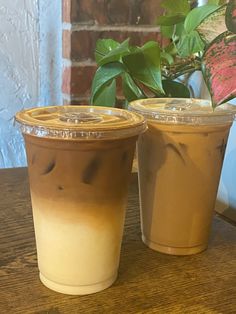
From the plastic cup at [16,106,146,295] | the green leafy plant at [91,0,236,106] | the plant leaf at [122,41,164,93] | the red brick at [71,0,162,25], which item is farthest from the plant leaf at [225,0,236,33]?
the red brick at [71,0,162,25]

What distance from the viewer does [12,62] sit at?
1200mm

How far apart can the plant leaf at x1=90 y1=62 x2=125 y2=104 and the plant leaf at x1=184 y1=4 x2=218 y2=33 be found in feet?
0.38

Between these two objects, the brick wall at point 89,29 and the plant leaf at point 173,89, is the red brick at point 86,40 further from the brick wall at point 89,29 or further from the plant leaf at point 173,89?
the plant leaf at point 173,89

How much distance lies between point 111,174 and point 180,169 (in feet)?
0.45

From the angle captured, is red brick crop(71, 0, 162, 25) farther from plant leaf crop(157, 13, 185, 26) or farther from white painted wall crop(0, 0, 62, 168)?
plant leaf crop(157, 13, 185, 26)

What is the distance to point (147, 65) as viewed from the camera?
71 centimetres

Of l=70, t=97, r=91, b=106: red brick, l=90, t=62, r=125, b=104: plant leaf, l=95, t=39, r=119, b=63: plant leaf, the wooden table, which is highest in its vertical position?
l=95, t=39, r=119, b=63: plant leaf

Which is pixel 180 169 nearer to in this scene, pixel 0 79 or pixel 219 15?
pixel 219 15

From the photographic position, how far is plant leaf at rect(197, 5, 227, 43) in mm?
485

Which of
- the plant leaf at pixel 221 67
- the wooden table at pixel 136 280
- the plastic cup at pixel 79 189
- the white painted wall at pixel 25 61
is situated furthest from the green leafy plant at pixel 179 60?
the white painted wall at pixel 25 61

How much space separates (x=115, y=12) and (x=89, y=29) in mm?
78

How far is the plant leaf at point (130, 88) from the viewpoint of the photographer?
2.57 ft

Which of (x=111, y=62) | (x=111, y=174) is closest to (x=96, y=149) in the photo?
(x=111, y=174)

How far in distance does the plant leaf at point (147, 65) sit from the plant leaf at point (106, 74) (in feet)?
0.09
